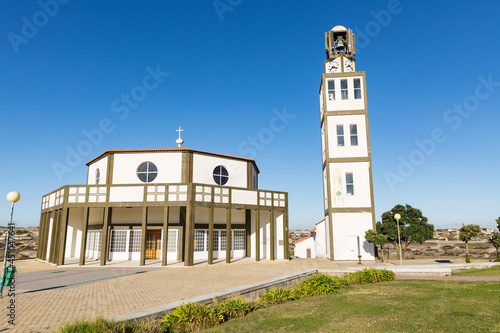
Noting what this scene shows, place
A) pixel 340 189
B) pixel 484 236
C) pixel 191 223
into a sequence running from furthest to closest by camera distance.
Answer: pixel 484 236 → pixel 340 189 → pixel 191 223

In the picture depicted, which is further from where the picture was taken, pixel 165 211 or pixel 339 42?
pixel 339 42

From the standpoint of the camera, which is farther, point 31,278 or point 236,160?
point 236,160

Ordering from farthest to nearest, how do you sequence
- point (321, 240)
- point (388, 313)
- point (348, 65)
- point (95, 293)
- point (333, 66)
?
point (321, 240) → point (333, 66) → point (348, 65) → point (95, 293) → point (388, 313)

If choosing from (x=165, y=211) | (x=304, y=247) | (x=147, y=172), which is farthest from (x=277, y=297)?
(x=304, y=247)

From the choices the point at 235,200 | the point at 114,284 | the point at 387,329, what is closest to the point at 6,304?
the point at 114,284

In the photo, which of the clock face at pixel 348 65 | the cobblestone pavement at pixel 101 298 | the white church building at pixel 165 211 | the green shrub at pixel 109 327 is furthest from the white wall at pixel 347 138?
the green shrub at pixel 109 327

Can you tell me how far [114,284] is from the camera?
13289 millimetres

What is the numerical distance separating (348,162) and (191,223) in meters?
14.0

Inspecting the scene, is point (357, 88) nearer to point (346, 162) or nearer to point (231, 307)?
point (346, 162)

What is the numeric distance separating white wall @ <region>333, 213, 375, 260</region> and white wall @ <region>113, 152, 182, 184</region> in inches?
537

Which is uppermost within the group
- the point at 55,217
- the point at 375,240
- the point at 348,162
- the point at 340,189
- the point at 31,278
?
the point at 348,162

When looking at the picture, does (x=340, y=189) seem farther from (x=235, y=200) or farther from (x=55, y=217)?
(x=55, y=217)

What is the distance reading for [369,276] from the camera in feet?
43.4

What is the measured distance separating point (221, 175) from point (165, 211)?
6.40 meters
